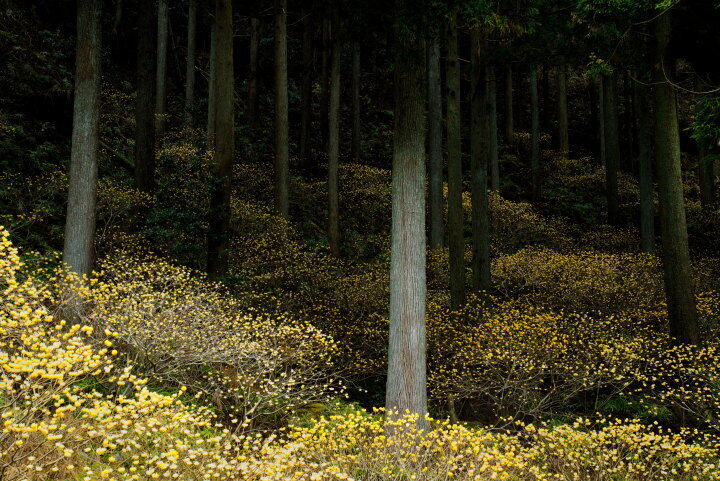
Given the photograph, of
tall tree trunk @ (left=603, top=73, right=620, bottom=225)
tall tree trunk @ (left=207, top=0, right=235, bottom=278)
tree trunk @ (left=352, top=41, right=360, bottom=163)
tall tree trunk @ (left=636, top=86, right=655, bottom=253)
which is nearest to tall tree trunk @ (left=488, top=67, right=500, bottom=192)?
tall tree trunk @ (left=603, top=73, right=620, bottom=225)

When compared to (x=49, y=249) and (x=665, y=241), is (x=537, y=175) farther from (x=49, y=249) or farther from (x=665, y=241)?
(x=49, y=249)

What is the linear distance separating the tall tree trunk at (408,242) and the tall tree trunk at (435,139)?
680 centimetres

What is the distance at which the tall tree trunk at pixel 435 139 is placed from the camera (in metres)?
13.2

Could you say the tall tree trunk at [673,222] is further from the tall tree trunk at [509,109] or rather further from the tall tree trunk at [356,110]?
the tall tree trunk at [509,109]

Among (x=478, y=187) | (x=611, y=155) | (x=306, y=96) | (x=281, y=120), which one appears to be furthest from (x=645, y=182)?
(x=306, y=96)

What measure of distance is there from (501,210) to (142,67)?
11963 millimetres

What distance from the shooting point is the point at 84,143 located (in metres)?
7.40

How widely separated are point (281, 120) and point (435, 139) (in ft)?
14.1

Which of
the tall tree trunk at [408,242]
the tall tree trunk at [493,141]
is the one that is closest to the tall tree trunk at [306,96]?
the tall tree trunk at [493,141]

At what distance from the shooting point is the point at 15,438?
3162mm

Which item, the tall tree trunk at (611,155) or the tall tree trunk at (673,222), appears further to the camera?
the tall tree trunk at (611,155)

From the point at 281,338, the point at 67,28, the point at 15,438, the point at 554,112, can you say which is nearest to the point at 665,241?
the point at 281,338

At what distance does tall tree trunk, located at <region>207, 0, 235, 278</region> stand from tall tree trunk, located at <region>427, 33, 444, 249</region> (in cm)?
547

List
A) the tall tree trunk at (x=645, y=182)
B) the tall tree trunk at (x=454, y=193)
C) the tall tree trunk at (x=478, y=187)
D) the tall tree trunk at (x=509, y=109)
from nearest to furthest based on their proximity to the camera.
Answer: the tall tree trunk at (x=454, y=193), the tall tree trunk at (x=478, y=187), the tall tree trunk at (x=645, y=182), the tall tree trunk at (x=509, y=109)
